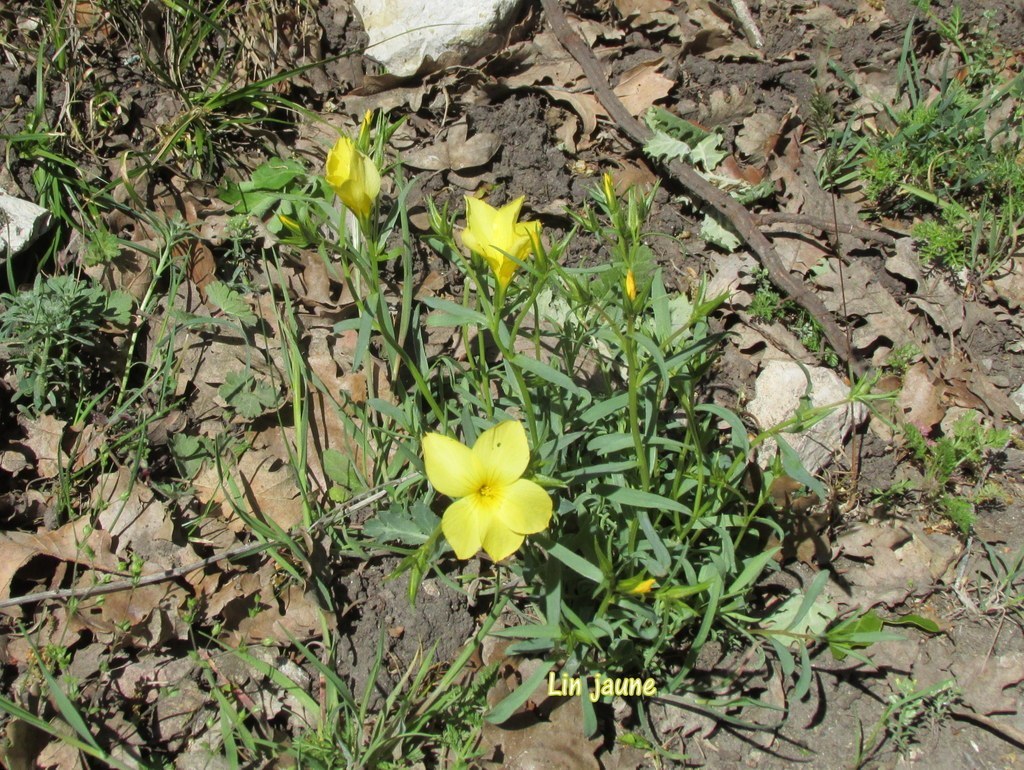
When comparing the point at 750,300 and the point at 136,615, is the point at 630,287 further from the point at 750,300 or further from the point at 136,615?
the point at 136,615

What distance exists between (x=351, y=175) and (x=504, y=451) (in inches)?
32.3

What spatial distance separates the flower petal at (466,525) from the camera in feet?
5.77

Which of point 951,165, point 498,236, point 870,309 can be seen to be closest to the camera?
point 498,236

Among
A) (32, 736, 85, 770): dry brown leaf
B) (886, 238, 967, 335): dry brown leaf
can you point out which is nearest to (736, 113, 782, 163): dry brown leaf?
(886, 238, 967, 335): dry brown leaf

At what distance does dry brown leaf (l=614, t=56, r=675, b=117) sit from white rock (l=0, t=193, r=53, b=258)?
246 cm

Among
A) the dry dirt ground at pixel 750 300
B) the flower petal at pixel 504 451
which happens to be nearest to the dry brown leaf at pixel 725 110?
the dry dirt ground at pixel 750 300

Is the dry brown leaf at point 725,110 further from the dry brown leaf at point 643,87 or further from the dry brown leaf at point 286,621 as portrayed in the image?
the dry brown leaf at point 286,621

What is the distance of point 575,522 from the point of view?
2404mm

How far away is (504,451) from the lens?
1787 millimetres

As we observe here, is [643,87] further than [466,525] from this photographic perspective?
Yes

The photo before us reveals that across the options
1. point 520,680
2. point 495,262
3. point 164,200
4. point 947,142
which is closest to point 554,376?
point 495,262

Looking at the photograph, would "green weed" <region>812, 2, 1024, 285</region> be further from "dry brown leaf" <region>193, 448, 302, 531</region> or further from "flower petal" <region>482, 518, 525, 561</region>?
"dry brown leaf" <region>193, 448, 302, 531</region>

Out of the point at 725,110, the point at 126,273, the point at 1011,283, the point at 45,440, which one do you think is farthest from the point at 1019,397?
the point at 45,440

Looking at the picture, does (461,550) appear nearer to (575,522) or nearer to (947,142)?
(575,522)
